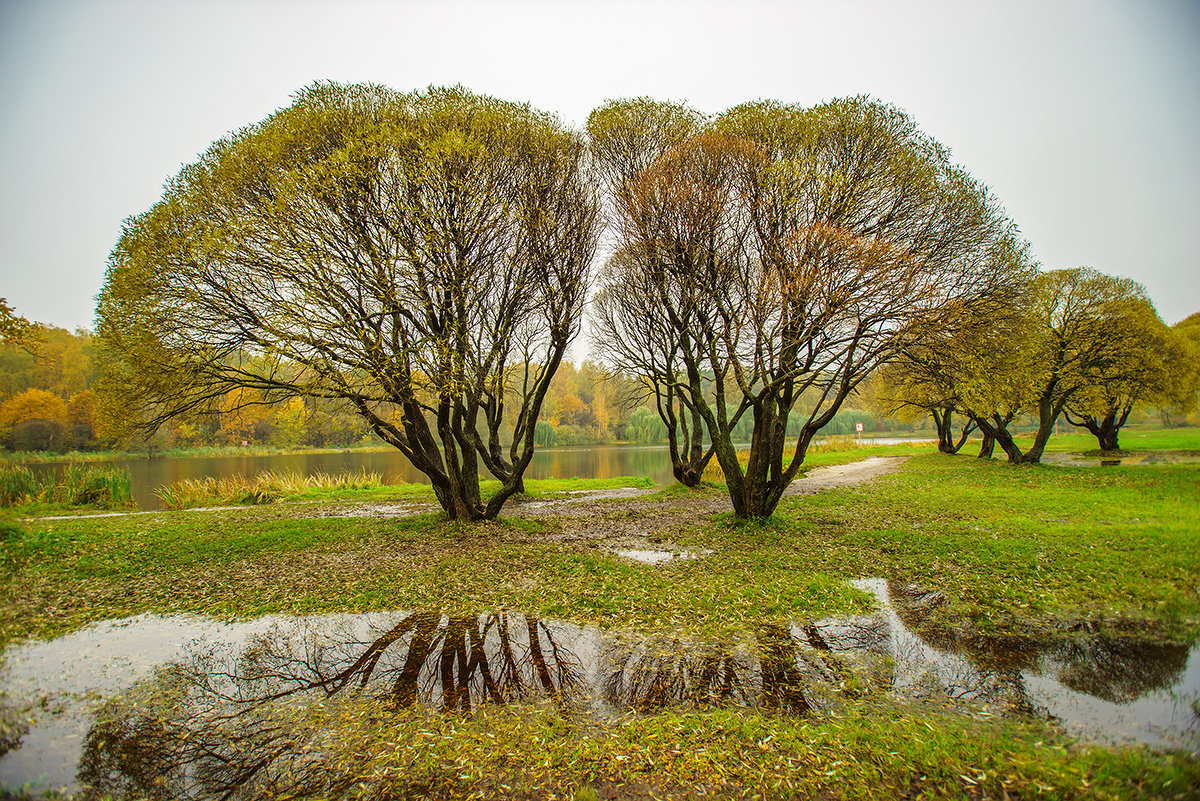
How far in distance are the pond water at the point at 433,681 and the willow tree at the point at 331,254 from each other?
6.27 metres

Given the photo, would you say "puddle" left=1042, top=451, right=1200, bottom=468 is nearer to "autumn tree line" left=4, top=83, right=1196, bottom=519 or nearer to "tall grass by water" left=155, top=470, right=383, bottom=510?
"autumn tree line" left=4, top=83, right=1196, bottom=519

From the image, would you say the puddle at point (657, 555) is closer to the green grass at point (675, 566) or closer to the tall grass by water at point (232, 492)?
the green grass at point (675, 566)

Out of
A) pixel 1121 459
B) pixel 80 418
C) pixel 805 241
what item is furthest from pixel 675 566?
pixel 80 418

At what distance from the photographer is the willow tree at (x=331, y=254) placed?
38.9ft

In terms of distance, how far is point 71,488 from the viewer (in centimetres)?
2070

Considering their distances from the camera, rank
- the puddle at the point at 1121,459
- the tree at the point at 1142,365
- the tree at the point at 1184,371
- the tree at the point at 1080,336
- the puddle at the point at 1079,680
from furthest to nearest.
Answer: the tree at the point at 1080,336, the tree at the point at 1142,365, the puddle at the point at 1121,459, the tree at the point at 1184,371, the puddle at the point at 1079,680

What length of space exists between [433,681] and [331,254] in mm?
10256

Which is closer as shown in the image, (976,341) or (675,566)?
(675,566)

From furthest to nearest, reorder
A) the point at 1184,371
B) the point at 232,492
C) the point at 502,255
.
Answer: the point at 232,492 → the point at 1184,371 → the point at 502,255

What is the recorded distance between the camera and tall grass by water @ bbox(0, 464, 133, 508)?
62.5ft

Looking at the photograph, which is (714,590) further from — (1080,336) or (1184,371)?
(1184,371)

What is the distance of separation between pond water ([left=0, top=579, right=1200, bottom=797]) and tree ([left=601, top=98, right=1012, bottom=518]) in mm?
6231

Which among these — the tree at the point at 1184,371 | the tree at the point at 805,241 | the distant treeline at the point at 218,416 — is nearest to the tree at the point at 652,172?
the tree at the point at 805,241

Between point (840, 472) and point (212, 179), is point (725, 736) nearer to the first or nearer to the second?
point (212, 179)
